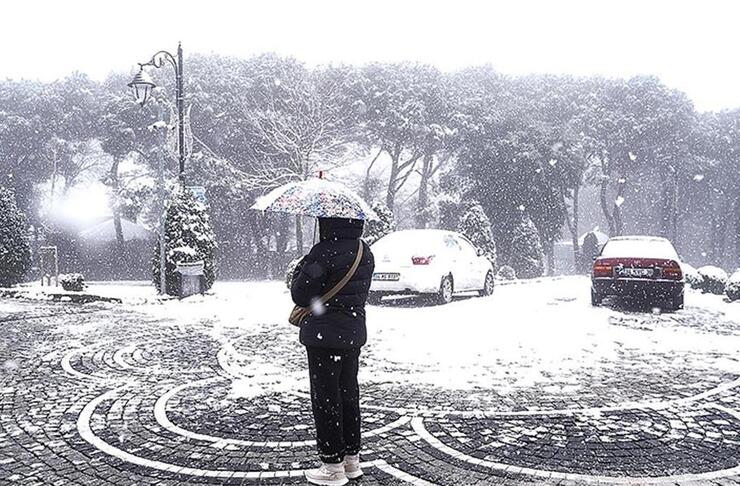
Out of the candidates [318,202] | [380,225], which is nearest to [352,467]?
[318,202]

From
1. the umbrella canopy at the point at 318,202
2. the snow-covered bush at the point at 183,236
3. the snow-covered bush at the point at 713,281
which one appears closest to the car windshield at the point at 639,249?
the snow-covered bush at the point at 713,281

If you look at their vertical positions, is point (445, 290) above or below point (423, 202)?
below

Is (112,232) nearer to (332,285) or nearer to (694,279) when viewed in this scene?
(694,279)

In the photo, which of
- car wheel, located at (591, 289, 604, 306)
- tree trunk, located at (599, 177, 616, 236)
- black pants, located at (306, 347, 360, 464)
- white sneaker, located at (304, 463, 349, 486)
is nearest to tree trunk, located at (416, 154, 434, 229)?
tree trunk, located at (599, 177, 616, 236)

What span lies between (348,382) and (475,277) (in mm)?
12204

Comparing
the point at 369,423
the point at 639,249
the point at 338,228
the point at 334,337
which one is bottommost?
the point at 369,423

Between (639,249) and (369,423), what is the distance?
10155 mm

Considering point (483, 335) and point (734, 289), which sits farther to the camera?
point (734, 289)

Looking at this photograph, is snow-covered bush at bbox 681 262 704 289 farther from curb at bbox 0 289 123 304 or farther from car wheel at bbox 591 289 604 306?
curb at bbox 0 289 123 304

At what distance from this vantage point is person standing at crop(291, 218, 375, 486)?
4.00 metres

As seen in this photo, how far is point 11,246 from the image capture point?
17.7 metres

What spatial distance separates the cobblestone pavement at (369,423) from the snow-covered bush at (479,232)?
17.5 metres

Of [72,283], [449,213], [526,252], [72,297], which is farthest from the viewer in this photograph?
[449,213]

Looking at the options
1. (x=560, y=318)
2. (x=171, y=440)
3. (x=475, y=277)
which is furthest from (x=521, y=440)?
(x=475, y=277)
